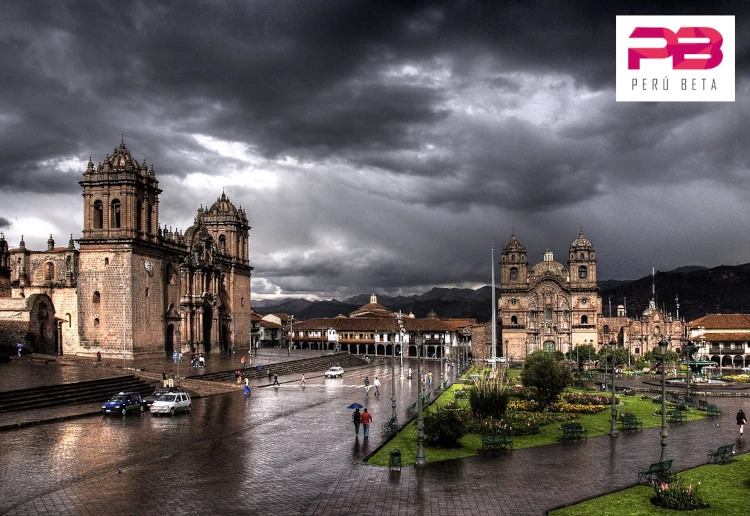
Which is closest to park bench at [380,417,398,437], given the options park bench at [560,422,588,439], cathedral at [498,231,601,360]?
park bench at [560,422,588,439]

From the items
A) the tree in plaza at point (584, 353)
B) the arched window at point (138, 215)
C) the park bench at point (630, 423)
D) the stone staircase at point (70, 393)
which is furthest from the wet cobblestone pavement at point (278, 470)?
the tree in plaza at point (584, 353)

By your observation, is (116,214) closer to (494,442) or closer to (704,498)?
(494,442)

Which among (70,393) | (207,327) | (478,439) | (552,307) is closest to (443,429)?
(478,439)

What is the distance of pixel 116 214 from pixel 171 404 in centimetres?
2737

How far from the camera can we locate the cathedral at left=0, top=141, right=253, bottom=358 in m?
51.8

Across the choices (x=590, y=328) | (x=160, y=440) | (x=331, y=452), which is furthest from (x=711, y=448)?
(x=590, y=328)

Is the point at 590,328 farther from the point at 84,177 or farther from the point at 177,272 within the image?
the point at 84,177

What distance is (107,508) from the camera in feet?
50.9

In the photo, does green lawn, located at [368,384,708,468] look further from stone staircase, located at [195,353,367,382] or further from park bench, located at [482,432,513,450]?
stone staircase, located at [195,353,367,382]

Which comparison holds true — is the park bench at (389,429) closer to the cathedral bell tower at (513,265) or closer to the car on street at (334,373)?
the car on street at (334,373)

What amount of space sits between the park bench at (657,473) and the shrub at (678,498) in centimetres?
167

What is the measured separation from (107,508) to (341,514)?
544 cm

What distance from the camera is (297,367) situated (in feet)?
195

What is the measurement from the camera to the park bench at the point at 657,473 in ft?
59.4
